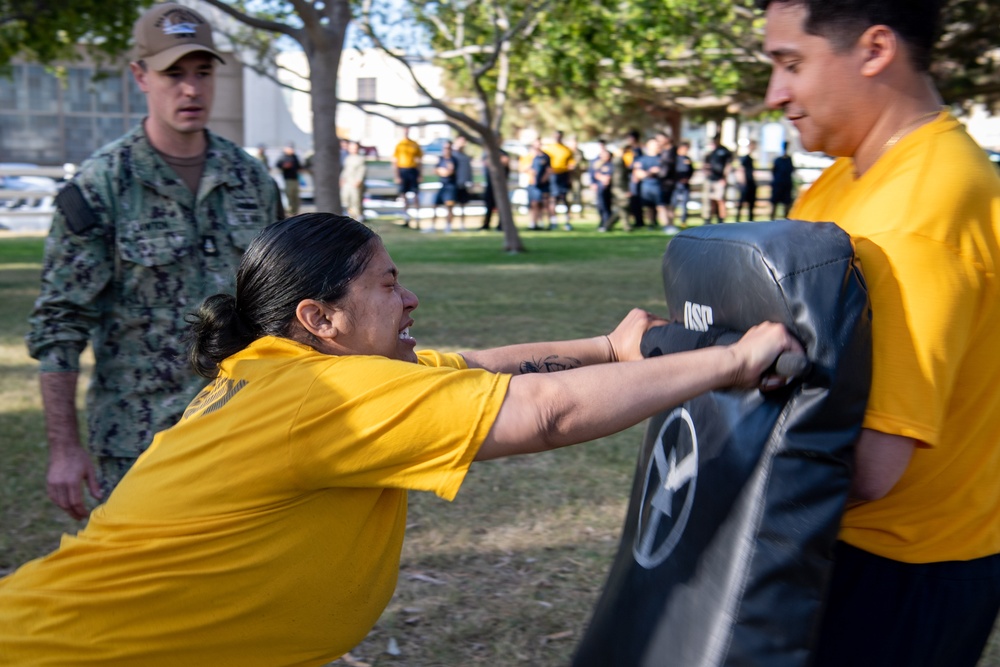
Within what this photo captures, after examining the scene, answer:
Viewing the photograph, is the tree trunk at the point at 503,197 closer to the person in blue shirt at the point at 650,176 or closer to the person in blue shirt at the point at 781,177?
the person in blue shirt at the point at 650,176

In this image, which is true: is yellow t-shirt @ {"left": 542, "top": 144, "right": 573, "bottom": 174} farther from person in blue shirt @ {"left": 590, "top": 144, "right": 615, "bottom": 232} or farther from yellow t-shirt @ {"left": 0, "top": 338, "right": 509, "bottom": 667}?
yellow t-shirt @ {"left": 0, "top": 338, "right": 509, "bottom": 667}

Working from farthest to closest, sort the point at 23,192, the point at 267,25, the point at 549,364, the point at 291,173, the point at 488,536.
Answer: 1. the point at 23,192
2. the point at 291,173
3. the point at 267,25
4. the point at 488,536
5. the point at 549,364

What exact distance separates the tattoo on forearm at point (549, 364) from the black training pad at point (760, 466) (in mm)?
564

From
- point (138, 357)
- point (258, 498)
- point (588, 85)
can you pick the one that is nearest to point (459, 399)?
point (258, 498)

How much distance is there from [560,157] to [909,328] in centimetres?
2145

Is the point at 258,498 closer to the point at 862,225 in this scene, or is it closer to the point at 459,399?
the point at 459,399

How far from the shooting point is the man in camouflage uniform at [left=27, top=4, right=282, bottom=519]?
3330mm

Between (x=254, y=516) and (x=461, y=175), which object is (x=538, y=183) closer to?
(x=461, y=175)

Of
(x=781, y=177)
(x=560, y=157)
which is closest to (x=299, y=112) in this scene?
(x=560, y=157)

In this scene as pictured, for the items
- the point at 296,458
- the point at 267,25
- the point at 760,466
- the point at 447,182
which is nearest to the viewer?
the point at 760,466

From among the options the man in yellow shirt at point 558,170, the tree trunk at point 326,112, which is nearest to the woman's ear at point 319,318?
the tree trunk at point 326,112

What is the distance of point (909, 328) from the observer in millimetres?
1757

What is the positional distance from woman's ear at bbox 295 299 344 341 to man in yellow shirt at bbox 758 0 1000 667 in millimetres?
938

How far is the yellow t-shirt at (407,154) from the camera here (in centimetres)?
2267
